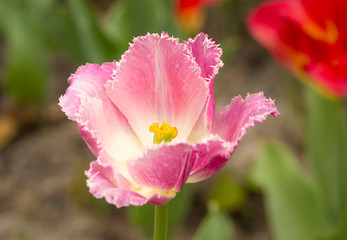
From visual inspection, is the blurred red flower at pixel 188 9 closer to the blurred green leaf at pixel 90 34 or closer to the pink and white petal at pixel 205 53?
Answer: the blurred green leaf at pixel 90 34

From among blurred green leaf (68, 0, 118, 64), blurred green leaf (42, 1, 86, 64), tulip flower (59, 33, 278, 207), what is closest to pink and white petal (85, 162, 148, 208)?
tulip flower (59, 33, 278, 207)

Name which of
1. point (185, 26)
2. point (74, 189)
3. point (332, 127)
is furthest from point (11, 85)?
point (332, 127)

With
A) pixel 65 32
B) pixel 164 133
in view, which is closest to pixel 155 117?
pixel 164 133

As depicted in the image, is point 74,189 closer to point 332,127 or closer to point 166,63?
point 332,127

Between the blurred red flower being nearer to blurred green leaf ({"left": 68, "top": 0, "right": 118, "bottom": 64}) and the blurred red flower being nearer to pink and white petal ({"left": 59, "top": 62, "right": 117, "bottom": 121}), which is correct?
blurred green leaf ({"left": 68, "top": 0, "right": 118, "bottom": 64})

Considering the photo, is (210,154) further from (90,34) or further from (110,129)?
(90,34)

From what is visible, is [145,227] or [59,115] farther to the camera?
[59,115]
